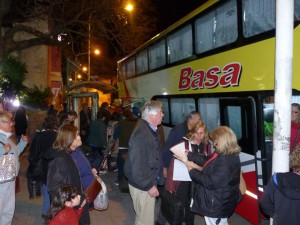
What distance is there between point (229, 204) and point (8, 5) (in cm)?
1507

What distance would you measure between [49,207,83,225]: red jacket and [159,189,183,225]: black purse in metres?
1.59

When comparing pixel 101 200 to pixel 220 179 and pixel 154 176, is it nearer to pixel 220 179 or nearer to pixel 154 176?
pixel 154 176

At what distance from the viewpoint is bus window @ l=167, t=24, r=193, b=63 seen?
862 cm

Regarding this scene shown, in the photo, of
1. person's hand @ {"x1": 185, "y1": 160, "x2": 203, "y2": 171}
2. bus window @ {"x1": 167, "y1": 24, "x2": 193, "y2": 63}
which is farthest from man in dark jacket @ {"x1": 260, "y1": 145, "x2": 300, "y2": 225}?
bus window @ {"x1": 167, "y1": 24, "x2": 193, "y2": 63}

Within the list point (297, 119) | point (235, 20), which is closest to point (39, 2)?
point (235, 20)

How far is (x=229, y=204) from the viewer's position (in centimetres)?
441

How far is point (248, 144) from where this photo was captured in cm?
602

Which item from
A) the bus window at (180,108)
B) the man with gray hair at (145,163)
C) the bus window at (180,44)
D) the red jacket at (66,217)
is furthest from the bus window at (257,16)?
the red jacket at (66,217)

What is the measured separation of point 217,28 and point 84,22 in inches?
475

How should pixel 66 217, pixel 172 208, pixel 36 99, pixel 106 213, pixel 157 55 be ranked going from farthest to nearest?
pixel 36 99 < pixel 157 55 < pixel 106 213 < pixel 172 208 < pixel 66 217

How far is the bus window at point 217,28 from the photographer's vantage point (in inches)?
259

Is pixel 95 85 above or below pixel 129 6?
below

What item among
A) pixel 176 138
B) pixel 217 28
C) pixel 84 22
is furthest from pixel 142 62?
pixel 176 138

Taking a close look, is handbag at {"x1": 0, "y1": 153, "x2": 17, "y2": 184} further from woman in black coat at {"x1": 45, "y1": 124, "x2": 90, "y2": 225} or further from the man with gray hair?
the man with gray hair
